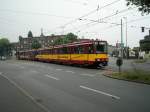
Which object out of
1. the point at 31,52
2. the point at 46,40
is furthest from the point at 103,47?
the point at 46,40

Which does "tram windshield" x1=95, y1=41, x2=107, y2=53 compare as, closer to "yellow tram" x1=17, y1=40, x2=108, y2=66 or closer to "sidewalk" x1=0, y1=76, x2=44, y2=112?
"yellow tram" x1=17, y1=40, x2=108, y2=66

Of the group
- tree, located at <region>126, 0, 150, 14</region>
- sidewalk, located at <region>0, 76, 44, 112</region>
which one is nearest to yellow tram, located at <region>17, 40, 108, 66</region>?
tree, located at <region>126, 0, 150, 14</region>

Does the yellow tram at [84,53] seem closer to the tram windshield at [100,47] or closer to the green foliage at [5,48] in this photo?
the tram windshield at [100,47]

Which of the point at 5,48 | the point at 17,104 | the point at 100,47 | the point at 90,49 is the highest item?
the point at 5,48

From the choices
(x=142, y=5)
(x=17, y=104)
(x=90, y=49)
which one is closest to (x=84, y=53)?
(x=90, y=49)

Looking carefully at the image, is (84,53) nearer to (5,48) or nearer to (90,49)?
(90,49)

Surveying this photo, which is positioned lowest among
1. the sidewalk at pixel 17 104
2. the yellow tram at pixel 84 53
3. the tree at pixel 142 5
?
the sidewalk at pixel 17 104

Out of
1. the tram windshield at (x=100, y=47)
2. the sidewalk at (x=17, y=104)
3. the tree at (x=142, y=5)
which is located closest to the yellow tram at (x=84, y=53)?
the tram windshield at (x=100, y=47)

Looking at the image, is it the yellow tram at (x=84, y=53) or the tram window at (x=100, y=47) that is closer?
the yellow tram at (x=84, y=53)

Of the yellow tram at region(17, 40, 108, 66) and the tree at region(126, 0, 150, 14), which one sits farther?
the yellow tram at region(17, 40, 108, 66)

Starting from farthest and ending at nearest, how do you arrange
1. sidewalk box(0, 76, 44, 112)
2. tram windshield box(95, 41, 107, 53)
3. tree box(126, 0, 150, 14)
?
tram windshield box(95, 41, 107, 53) → tree box(126, 0, 150, 14) → sidewalk box(0, 76, 44, 112)

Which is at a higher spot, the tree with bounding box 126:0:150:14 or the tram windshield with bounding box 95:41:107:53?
the tree with bounding box 126:0:150:14

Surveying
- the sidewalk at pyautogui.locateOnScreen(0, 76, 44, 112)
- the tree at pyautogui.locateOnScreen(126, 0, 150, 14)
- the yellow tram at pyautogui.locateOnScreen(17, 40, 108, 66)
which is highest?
the tree at pyautogui.locateOnScreen(126, 0, 150, 14)

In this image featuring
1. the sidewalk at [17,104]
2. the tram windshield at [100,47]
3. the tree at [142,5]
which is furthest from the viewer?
the tram windshield at [100,47]
